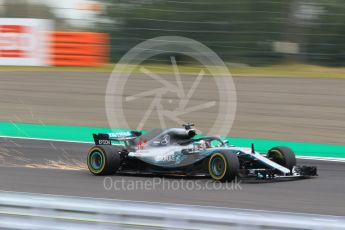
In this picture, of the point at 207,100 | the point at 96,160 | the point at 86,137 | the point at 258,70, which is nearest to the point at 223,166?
the point at 96,160

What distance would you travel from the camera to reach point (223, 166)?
9086mm

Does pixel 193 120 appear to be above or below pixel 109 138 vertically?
above

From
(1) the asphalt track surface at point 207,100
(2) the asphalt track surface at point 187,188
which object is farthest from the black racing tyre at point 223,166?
(1) the asphalt track surface at point 207,100

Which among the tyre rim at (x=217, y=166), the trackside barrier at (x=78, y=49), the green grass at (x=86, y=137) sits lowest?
the tyre rim at (x=217, y=166)

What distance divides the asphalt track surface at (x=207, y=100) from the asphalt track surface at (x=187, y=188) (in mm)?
3439

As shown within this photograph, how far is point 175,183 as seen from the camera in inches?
372

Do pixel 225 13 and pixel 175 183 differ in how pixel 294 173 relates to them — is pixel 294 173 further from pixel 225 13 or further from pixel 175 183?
pixel 225 13

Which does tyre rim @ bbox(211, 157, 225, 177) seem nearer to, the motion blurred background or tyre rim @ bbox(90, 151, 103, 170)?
tyre rim @ bbox(90, 151, 103, 170)

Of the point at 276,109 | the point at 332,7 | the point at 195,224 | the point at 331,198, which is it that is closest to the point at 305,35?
the point at 332,7

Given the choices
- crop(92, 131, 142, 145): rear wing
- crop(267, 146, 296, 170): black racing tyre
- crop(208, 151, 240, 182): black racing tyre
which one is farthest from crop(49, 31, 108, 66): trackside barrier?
crop(208, 151, 240, 182): black racing tyre

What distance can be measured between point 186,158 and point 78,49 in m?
11.0

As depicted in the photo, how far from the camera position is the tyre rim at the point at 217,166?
911 centimetres

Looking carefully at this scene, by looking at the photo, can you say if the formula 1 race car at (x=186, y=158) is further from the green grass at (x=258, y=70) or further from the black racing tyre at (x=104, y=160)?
the green grass at (x=258, y=70)

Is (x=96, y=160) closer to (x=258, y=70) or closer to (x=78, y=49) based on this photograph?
(x=258, y=70)
